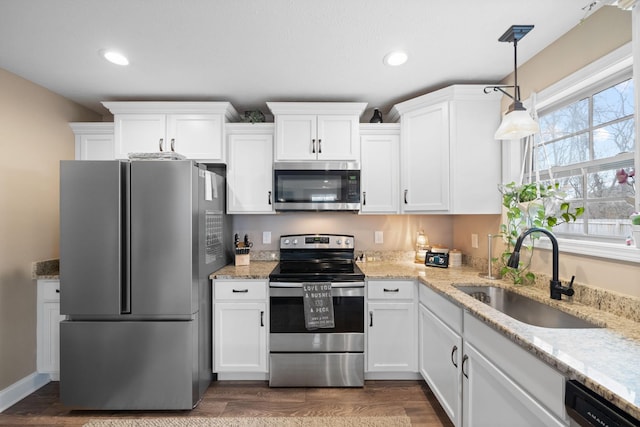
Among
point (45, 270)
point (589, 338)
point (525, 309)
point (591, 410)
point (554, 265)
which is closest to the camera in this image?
point (591, 410)

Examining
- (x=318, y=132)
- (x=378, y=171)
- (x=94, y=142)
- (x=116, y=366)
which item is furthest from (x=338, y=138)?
(x=116, y=366)

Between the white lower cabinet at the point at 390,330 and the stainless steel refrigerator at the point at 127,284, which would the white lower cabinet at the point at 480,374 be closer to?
the white lower cabinet at the point at 390,330

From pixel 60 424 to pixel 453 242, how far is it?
3.50 metres

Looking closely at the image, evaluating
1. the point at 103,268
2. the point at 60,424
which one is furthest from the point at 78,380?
the point at 103,268

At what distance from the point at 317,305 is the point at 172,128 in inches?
78.6

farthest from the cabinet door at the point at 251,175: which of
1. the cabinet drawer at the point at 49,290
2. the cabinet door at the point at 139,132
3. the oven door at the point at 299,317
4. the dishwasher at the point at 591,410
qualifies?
the dishwasher at the point at 591,410

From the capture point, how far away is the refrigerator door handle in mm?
1925

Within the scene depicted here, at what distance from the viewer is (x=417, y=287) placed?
7.29 ft

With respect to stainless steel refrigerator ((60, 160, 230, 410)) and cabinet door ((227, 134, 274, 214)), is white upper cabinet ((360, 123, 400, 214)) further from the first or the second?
stainless steel refrigerator ((60, 160, 230, 410))

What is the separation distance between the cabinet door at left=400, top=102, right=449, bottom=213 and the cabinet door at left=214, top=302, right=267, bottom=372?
161 centimetres

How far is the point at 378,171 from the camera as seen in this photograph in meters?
2.62

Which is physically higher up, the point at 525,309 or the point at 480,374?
the point at 525,309

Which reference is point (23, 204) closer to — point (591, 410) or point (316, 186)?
point (316, 186)

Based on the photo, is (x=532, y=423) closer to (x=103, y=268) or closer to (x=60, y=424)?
(x=103, y=268)
